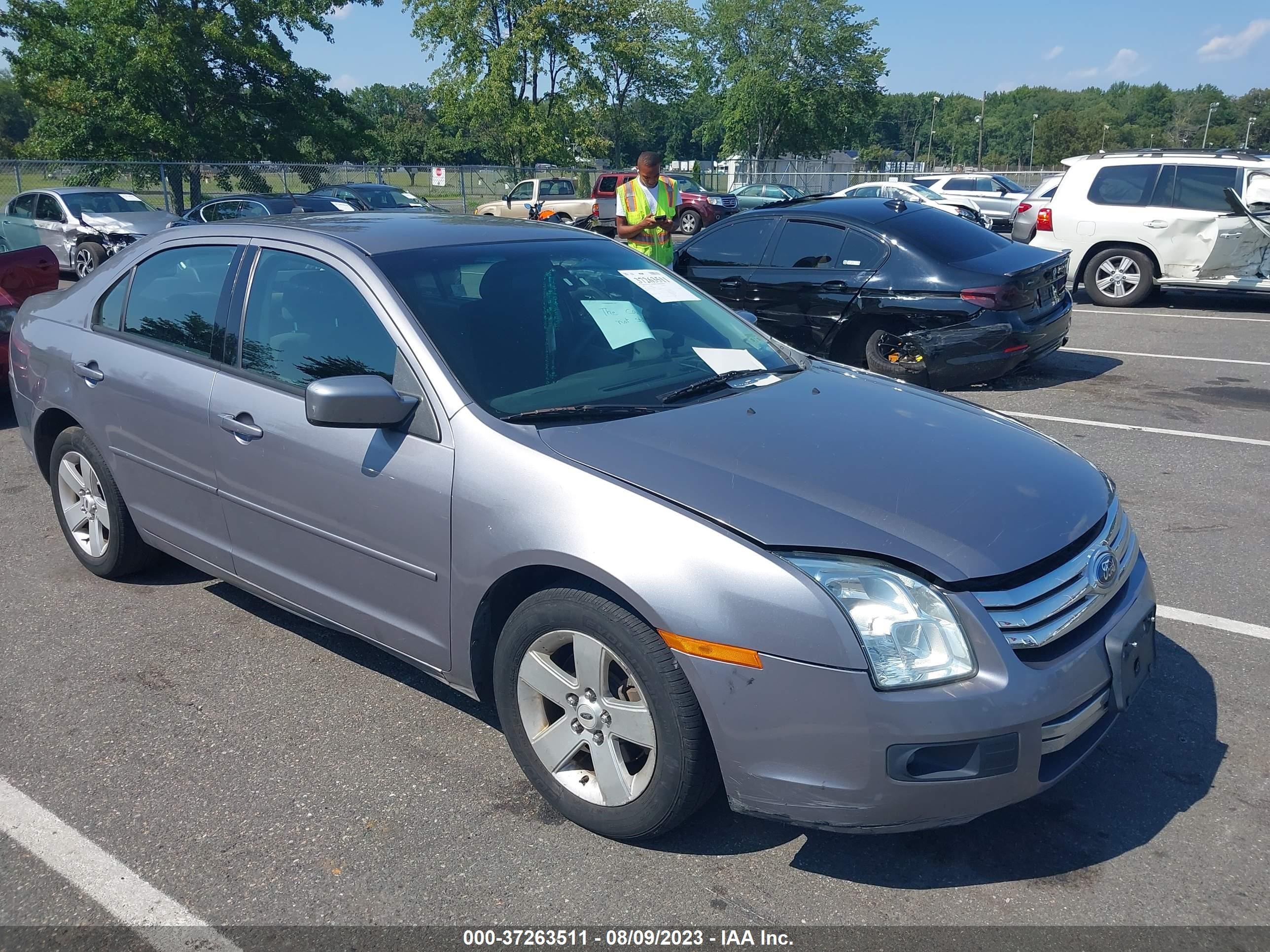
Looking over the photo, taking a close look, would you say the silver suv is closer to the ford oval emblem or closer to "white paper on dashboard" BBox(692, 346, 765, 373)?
"white paper on dashboard" BBox(692, 346, 765, 373)

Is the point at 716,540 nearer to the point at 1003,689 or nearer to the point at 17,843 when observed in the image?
the point at 1003,689

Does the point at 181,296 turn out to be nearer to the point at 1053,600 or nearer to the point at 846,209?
the point at 1053,600

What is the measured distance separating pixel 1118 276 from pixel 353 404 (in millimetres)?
12332

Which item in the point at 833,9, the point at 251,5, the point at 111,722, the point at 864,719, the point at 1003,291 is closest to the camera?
the point at 864,719

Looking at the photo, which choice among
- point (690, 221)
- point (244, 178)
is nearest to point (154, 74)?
point (244, 178)

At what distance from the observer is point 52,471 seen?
4.90m

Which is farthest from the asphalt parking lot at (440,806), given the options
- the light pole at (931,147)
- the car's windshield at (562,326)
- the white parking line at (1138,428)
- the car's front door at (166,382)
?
the light pole at (931,147)

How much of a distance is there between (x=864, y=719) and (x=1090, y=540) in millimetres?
971

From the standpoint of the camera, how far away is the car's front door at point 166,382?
394 centimetres

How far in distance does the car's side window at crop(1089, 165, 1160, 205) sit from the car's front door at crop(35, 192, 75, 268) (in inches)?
648

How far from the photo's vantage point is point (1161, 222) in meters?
12.3

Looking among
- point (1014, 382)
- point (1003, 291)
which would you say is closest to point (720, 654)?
point (1003, 291)

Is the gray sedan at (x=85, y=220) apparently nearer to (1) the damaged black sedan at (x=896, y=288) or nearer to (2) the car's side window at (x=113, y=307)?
(1) the damaged black sedan at (x=896, y=288)

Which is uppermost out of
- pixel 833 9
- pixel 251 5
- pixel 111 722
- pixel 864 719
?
pixel 833 9
